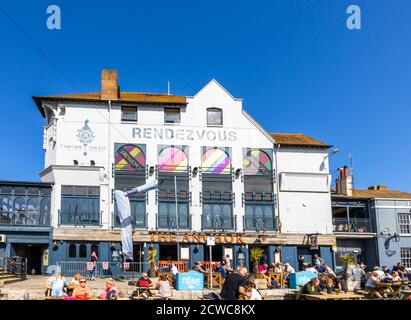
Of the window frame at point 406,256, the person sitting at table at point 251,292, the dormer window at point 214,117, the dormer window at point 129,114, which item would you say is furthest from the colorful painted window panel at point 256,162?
the person sitting at table at point 251,292

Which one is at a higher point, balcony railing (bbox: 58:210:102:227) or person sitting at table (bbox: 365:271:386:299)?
balcony railing (bbox: 58:210:102:227)

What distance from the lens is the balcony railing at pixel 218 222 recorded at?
3206cm

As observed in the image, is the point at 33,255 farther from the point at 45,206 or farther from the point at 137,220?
the point at 137,220

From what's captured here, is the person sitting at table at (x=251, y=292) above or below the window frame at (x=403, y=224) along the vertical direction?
below

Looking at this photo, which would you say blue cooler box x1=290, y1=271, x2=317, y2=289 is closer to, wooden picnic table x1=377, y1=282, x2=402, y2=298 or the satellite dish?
wooden picnic table x1=377, y1=282, x2=402, y2=298

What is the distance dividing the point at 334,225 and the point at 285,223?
4.16m

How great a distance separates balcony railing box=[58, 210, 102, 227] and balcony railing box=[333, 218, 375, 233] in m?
16.2

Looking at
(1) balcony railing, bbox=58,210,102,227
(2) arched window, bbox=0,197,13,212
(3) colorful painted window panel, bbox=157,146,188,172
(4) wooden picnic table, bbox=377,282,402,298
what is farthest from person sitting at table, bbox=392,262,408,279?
(2) arched window, bbox=0,197,13,212

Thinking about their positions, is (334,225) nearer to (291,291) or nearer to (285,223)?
(285,223)

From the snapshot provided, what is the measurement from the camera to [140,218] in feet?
103

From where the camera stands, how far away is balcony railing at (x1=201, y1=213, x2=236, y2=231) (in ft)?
105

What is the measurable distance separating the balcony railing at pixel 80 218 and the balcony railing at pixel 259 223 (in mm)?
9261

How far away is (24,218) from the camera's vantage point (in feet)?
96.0

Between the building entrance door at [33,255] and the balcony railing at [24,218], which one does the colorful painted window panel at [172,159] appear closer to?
the balcony railing at [24,218]
